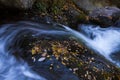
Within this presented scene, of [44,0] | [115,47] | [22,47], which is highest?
[44,0]

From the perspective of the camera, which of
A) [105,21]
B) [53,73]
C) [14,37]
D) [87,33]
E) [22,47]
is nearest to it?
[53,73]

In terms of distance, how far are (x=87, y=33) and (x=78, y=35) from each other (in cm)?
79

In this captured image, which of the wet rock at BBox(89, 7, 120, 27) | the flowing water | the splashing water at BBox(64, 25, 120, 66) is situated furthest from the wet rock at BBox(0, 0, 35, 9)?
the wet rock at BBox(89, 7, 120, 27)

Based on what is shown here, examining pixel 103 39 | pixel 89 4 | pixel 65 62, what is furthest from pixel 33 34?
pixel 89 4

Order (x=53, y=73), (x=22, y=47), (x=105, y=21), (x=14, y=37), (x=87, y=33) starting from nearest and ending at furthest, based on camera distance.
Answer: (x=53, y=73)
(x=22, y=47)
(x=14, y=37)
(x=87, y=33)
(x=105, y=21)

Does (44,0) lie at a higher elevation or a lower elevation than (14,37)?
higher

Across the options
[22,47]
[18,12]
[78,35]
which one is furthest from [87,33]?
[22,47]

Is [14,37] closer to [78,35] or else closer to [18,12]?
[18,12]

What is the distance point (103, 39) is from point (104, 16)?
4.87ft

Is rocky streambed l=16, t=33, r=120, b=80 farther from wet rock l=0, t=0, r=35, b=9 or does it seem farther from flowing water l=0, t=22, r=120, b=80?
wet rock l=0, t=0, r=35, b=9

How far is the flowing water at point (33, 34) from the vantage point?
598cm

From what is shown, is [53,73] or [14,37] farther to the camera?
[14,37]

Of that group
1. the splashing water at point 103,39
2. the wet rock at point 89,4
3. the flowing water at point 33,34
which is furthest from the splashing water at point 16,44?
the wet rock at point 89,4

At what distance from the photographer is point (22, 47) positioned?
6.67 metres
